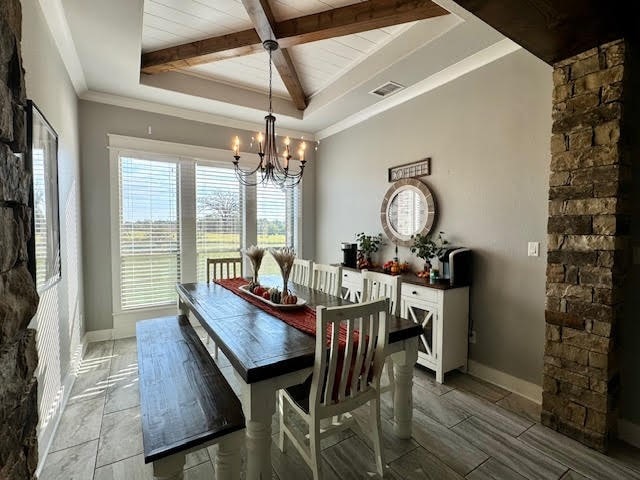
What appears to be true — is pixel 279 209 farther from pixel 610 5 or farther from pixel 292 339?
pixel 610 5

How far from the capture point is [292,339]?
1.69 meters

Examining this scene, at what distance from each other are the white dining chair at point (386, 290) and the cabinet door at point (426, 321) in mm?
589

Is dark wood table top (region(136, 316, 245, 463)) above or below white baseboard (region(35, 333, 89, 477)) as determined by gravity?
above

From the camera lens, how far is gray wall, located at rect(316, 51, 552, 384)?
2.42 m

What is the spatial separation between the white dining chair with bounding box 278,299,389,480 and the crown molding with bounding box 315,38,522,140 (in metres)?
2.40

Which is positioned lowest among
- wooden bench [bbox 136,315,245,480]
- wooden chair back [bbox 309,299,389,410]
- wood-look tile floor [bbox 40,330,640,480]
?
wood-look tile floor [bbox 40,330,640,480]

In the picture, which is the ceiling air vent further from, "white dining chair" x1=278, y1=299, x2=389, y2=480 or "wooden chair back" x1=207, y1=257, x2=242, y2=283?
"white dining chair" x1=278, y1=299, x2=389, y2=480

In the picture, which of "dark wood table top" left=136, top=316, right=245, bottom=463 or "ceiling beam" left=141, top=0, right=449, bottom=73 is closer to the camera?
"dark wood table top" left=136, top=316, right=245, bottom=463

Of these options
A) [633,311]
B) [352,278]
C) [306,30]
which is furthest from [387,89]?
[633,311]

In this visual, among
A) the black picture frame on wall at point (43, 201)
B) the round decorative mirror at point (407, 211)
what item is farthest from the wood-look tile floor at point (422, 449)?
the round decorative mirror at point (407, 211)

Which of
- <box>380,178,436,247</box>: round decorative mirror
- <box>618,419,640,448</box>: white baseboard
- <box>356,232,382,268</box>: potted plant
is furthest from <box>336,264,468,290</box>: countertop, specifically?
<box>618,419,640,448</box>: white baseboard

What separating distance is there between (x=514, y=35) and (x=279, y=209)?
11.6ft

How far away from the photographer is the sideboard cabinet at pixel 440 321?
2656 millimetres

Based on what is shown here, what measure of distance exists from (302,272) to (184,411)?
2.01 meters
